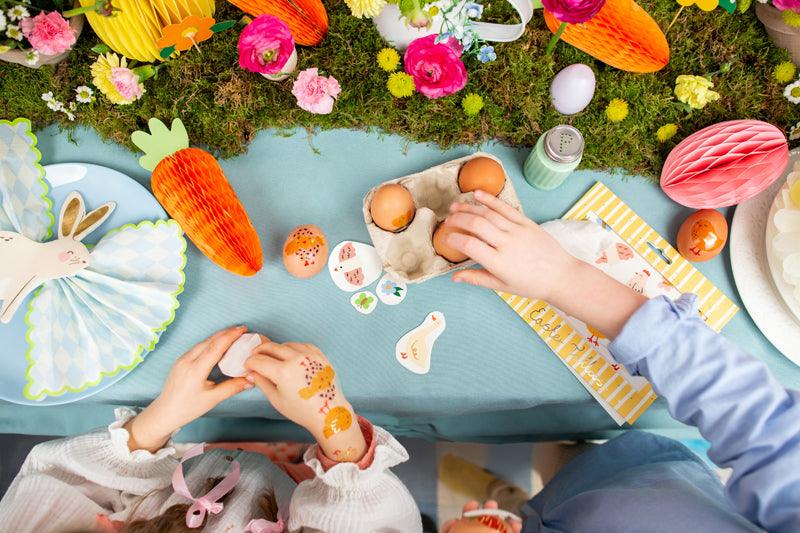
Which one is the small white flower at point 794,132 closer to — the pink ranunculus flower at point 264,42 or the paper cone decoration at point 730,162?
the paper cone decoration at point 730,162

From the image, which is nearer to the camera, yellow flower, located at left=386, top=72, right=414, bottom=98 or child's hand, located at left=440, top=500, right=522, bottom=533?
child's hand, located at left=440, top=500, right=522, bottom=533

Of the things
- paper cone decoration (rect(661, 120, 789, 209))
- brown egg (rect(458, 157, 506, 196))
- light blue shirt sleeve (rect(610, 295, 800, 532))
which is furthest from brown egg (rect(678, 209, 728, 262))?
brown egg (rect(458, 157, 506, 196))

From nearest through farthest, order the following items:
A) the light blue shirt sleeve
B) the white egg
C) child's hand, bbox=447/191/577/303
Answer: the light blue shirt sleeve, child's hand, bbox=447/191/577/303, the white egg

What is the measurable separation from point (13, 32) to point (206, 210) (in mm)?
311

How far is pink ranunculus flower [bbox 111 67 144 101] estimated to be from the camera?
0.68m

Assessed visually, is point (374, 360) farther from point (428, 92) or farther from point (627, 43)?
point (627, 43)

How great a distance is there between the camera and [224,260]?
26.0 inches

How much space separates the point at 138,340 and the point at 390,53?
1.68 feet

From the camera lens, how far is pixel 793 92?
73 cm

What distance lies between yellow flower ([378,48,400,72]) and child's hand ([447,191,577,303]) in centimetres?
24

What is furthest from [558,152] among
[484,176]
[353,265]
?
[353,265]

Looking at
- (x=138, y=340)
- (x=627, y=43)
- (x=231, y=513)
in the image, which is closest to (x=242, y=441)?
(x=231, y=513)

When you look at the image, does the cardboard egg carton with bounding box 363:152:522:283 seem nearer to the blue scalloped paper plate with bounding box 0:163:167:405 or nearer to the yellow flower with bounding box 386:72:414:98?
the yellow flower with bounding box 386:72:414:98

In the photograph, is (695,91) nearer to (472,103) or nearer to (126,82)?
(472,103)
